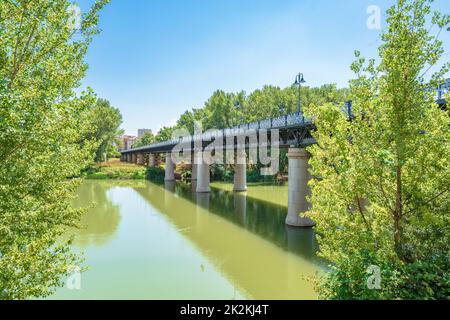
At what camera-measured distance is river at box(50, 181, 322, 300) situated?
38.4 feet

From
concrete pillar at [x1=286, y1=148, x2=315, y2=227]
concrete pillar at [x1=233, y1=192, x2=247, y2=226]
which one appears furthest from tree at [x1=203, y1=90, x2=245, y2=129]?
concrete pillar at [x1=286, y1=148, x2=315, y2=227]

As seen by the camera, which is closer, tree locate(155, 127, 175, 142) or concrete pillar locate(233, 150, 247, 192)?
concrete pillar locate(233, 150, 247, 192)

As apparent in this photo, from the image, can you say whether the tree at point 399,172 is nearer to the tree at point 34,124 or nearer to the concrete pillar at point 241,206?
the tree at point 34,124

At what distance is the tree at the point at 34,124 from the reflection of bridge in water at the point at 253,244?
797cm

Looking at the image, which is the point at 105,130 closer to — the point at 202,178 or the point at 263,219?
the point at 202,178

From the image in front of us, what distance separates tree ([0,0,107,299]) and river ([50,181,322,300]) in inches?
184

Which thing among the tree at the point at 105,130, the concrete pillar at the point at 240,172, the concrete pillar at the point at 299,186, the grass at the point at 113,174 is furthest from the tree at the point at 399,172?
the tree at the point at 105,130

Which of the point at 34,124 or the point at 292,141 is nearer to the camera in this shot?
the point at 34,124

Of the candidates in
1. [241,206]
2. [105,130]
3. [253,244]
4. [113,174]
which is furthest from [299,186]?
[105,130]

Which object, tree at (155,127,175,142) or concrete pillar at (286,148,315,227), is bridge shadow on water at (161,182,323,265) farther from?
tree at (155,127,175,142)

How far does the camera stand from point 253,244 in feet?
60.0

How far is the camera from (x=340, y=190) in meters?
7.60

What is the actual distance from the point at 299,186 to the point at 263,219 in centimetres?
561

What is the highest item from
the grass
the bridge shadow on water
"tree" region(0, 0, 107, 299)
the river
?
"tree" region(0, 0, 107, 299)
